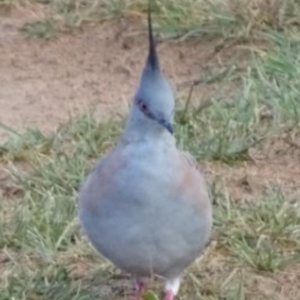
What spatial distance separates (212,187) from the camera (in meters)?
4.92

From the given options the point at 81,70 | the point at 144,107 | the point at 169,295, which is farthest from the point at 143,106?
the point at 81,70

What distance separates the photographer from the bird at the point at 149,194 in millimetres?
3830

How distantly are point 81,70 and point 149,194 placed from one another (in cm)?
253

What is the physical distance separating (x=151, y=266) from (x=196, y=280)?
0.46 metres

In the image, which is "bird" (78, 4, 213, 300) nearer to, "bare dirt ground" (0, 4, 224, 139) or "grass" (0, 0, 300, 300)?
"grass" (0, 0, 300, 300)

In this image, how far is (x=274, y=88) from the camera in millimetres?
5641

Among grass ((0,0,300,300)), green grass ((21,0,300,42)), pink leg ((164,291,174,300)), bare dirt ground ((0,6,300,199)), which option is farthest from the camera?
green grass ((21,0,300,42))

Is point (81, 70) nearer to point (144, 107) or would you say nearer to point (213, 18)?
point (213, 18)

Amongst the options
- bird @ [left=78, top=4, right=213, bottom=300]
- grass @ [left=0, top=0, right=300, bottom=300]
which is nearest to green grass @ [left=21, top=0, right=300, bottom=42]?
grass @ [left=0, top=0, right=300, bottom=300]

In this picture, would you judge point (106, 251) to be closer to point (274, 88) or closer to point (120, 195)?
point (120, 195)

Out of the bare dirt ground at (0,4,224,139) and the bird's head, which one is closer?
the bird's head

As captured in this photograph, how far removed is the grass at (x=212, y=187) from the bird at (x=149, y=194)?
155mm

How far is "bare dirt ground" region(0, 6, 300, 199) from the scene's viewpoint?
5.77 m

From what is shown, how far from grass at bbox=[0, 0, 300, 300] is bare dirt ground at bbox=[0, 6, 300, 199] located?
0.12 meters
